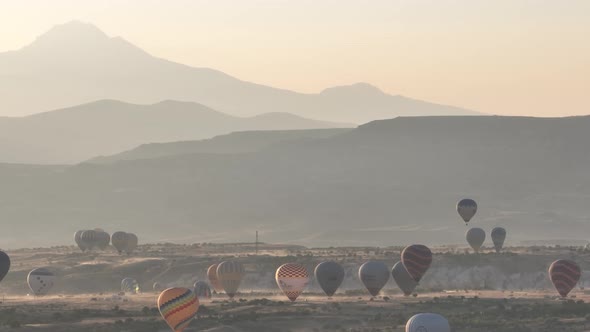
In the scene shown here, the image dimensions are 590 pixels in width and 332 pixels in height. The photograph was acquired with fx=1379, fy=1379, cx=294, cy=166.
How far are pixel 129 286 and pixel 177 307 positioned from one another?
49.7m

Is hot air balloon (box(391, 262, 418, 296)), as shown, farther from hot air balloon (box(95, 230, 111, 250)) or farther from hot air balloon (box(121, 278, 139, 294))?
hot air balloon (box(95, 230, 111, 250))

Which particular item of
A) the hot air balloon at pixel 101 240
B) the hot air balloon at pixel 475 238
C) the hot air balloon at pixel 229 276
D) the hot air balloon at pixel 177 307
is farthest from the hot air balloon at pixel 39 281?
the hot air balloon at pixel 475 238

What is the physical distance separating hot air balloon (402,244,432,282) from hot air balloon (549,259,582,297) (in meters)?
8.71

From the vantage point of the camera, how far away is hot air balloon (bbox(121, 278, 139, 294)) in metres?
117

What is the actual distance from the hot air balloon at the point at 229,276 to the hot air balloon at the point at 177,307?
99.7 ft

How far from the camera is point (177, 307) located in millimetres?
69062

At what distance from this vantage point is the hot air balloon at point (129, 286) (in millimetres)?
116750

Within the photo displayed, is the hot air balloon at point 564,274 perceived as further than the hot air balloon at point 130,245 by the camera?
No

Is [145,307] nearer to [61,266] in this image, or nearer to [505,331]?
[505,331]

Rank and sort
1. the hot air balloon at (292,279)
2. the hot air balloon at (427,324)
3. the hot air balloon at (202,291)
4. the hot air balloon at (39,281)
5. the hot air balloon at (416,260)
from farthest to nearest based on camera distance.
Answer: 1. the hot air balloon at (39,281)
2. the hot air balloon at (202,291)
3. the hot air balloon at (416,260)
4. the hot air balloon at (292,279)
5. the hot air balloon at (427,324)

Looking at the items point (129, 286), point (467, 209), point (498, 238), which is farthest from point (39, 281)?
point (498, 238)

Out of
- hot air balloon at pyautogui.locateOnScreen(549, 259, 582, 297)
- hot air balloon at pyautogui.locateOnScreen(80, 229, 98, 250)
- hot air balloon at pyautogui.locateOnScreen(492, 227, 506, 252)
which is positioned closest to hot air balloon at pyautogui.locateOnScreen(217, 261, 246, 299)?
hot air balloon at pyautogui.locateOnScreen(549, 259, 582, 297)

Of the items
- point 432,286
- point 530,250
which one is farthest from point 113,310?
point 530,250

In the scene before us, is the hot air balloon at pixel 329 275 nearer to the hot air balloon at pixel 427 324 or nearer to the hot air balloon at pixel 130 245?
the hot air balloon at pixel 427 324
